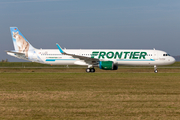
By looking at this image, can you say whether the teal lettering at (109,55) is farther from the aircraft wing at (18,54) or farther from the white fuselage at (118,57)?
the aircraft wing at (18,54)

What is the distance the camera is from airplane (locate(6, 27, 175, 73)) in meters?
39.1

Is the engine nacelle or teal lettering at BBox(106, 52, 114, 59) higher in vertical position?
teal lettering at BBox(106, 52, 114, 59)

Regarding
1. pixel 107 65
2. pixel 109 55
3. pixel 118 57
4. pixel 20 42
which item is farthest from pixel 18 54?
pixel 118 57

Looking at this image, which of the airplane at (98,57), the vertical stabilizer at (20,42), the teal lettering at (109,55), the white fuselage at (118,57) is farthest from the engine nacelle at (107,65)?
the vertical stabilizer at (20,42)

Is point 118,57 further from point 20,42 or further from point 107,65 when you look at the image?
point 20,42

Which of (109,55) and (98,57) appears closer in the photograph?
(109,55)

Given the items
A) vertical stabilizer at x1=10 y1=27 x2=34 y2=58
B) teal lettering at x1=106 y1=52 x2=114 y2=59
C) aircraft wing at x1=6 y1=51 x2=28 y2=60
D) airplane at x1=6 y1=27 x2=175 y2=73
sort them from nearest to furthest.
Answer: airplane at x1=6 y1=27 x2=175 y2=73, teal lettering at x1=106 y1=52 x2=114 y2=59, aircraft wing at x1=6 y1=51 x2=28 y2=60, vertical stabilizer at x1=10 y1=27 x2=34 y2=58

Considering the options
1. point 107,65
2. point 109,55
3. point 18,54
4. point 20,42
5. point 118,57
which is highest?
point 20,42

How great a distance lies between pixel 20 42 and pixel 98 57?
1357 centimetres

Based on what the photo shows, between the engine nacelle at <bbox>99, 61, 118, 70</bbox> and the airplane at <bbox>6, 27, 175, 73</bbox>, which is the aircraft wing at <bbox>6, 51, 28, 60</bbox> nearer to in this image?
the airplane at <bbox>6, 27, 175, 73</bbox>

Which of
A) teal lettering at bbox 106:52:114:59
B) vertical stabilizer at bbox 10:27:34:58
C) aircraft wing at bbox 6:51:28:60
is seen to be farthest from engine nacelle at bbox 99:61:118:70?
aircraft wing at bbox 6:51:28:60

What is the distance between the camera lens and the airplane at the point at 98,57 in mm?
39125

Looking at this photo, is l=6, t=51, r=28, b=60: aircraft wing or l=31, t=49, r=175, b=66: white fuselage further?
l=6, t=51, r=28, b=60: aircraft wing

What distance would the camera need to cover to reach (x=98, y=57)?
40.2 m
